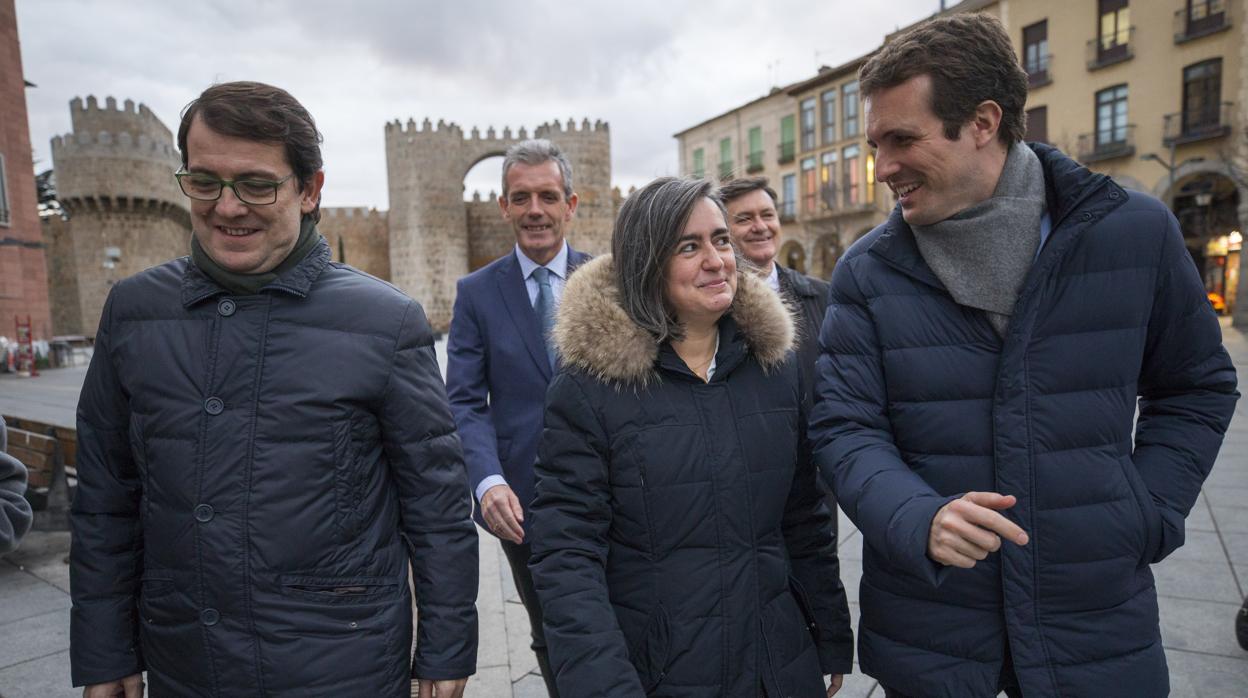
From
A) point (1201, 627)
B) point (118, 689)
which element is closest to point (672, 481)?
point (118, 689)

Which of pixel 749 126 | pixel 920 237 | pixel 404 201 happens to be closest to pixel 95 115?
pixel 404 201

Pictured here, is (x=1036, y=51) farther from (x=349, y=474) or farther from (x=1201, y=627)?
(x=349, y=474)

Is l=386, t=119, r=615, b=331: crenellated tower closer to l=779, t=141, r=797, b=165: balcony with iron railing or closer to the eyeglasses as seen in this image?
l=779, t=141, r=797, b=165: balcony with iron railing

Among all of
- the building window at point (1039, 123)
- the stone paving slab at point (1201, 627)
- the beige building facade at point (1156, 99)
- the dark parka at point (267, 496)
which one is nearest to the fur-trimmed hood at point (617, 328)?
the dark parka at point (267, 496)

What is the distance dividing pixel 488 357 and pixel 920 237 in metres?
1.65

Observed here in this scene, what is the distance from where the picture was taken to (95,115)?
27.3 meters

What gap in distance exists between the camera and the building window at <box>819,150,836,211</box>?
2933cm

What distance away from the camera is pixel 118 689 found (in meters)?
1.66

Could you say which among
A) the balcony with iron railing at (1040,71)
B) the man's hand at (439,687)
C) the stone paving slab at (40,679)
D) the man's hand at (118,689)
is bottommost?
the stone paving slab at (40,679)

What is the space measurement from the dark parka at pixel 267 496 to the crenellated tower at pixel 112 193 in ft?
96.7

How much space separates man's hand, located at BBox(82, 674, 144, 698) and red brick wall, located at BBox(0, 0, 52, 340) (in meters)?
17.4

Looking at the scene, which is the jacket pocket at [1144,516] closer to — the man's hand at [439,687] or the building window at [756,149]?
the man's hand at [439,687]

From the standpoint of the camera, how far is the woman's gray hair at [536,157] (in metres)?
2.82

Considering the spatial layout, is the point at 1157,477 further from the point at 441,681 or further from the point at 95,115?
the point at 95,115
